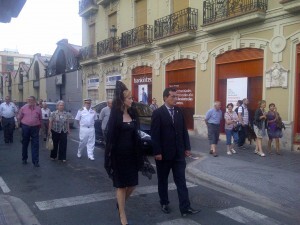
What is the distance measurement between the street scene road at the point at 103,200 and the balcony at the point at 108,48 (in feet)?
45.1

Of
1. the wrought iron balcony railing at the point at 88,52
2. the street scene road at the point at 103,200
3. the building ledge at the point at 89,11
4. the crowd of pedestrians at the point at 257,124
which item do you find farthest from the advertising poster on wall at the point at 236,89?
the building ledge at the point at 89,11

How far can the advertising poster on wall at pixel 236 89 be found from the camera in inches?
507

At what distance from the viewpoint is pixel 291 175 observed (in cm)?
760

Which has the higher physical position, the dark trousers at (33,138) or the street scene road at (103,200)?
the dark trousers at (33,138)

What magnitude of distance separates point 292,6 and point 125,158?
8.65 m

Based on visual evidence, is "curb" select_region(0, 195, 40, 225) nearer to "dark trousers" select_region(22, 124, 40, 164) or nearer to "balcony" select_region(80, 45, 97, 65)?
"dark trousers" select_region(22, 124, 40, 164)

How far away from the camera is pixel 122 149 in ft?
14.6

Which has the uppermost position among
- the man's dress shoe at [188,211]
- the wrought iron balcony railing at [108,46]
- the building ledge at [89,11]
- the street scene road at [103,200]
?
the building ledge at [89,11]

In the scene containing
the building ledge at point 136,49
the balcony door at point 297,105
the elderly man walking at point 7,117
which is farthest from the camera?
the building ledge at point 136,49

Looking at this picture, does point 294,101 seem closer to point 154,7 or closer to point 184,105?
point 184,105

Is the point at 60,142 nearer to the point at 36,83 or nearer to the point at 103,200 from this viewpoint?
the point at 103,200

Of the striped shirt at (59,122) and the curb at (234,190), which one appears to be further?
the striped shirt at (59,122)

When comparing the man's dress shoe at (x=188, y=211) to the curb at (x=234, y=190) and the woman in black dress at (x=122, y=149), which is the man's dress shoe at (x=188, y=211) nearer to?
the woman in black dress at (x=122, y=149)

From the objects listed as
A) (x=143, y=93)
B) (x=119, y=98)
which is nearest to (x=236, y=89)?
(x=143, y=93)
